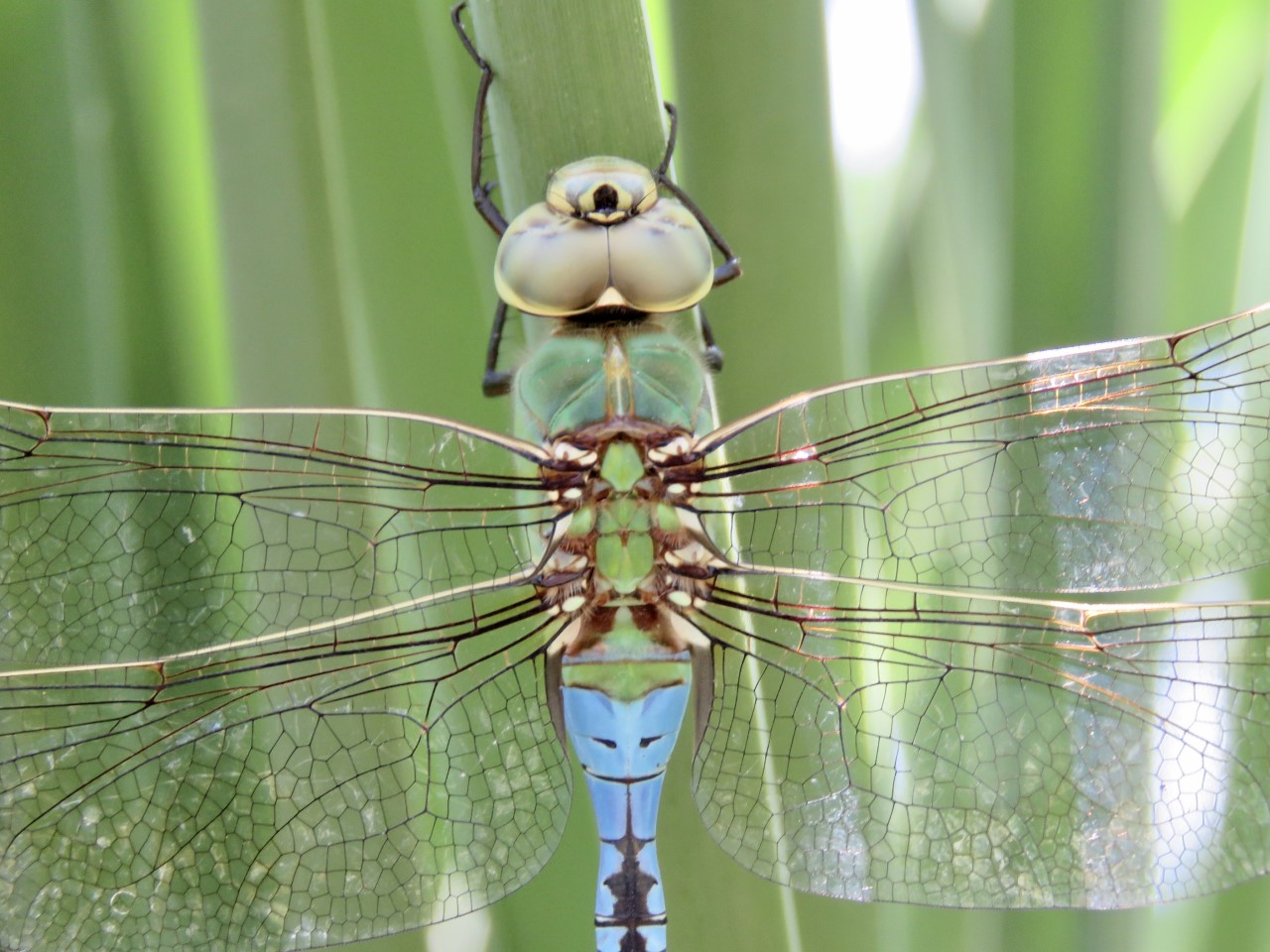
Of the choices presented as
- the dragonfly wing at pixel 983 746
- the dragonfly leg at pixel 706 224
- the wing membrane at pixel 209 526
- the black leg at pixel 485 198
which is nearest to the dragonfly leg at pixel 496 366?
the black leg at pixel 485 198

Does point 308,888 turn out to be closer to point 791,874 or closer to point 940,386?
point 791,874

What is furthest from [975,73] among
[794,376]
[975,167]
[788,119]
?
[794,376]

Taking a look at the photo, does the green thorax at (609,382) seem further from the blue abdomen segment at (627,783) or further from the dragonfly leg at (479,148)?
the blue abdomen segment at (627,783)

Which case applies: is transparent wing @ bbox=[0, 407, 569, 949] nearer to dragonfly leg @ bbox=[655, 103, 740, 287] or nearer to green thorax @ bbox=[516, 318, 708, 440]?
green thorax @ bbox=[516, 318, 708, 440]

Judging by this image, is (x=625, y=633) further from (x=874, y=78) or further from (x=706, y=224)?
(x=874, y=78)

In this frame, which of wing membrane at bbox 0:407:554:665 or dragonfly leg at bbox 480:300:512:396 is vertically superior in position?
dragonfly leg at bbox 480:300:512:396

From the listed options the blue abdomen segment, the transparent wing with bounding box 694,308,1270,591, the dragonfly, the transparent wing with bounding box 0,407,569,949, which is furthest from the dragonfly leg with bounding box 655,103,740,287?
the blue abdomen segment
